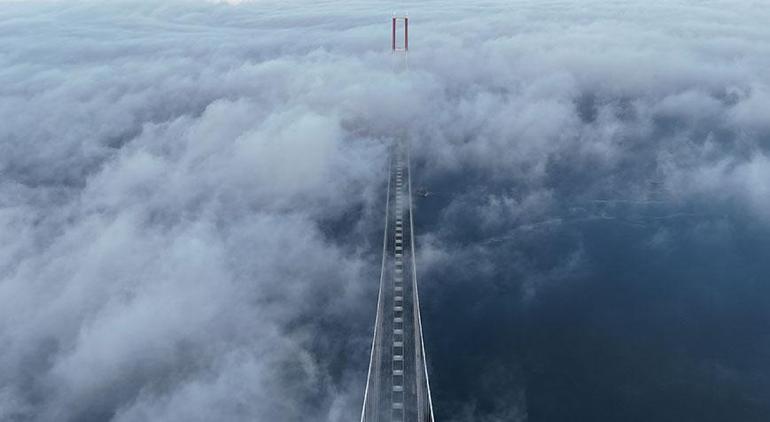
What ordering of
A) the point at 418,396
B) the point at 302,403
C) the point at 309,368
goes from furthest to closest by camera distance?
the point at 309,368
the point at 302,403
the point at 418,396

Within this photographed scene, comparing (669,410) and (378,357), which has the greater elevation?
(378,357)

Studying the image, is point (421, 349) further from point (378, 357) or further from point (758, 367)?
point (758, 367)

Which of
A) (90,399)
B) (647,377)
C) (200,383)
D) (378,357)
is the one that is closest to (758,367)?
(647,377)

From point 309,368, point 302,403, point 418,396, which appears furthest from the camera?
point 309,368

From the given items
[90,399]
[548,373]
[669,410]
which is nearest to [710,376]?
[669,410]

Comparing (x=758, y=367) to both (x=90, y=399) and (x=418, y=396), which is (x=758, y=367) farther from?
(x=90, y=399)

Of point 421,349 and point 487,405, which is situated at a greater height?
point 421,349

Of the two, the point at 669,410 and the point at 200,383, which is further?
the point at 200,383

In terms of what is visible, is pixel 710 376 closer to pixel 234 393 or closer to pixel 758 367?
pixel 758 367

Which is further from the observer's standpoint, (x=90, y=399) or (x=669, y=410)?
(x=90, y=399)

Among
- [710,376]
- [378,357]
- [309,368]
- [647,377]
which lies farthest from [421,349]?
[710,376]
